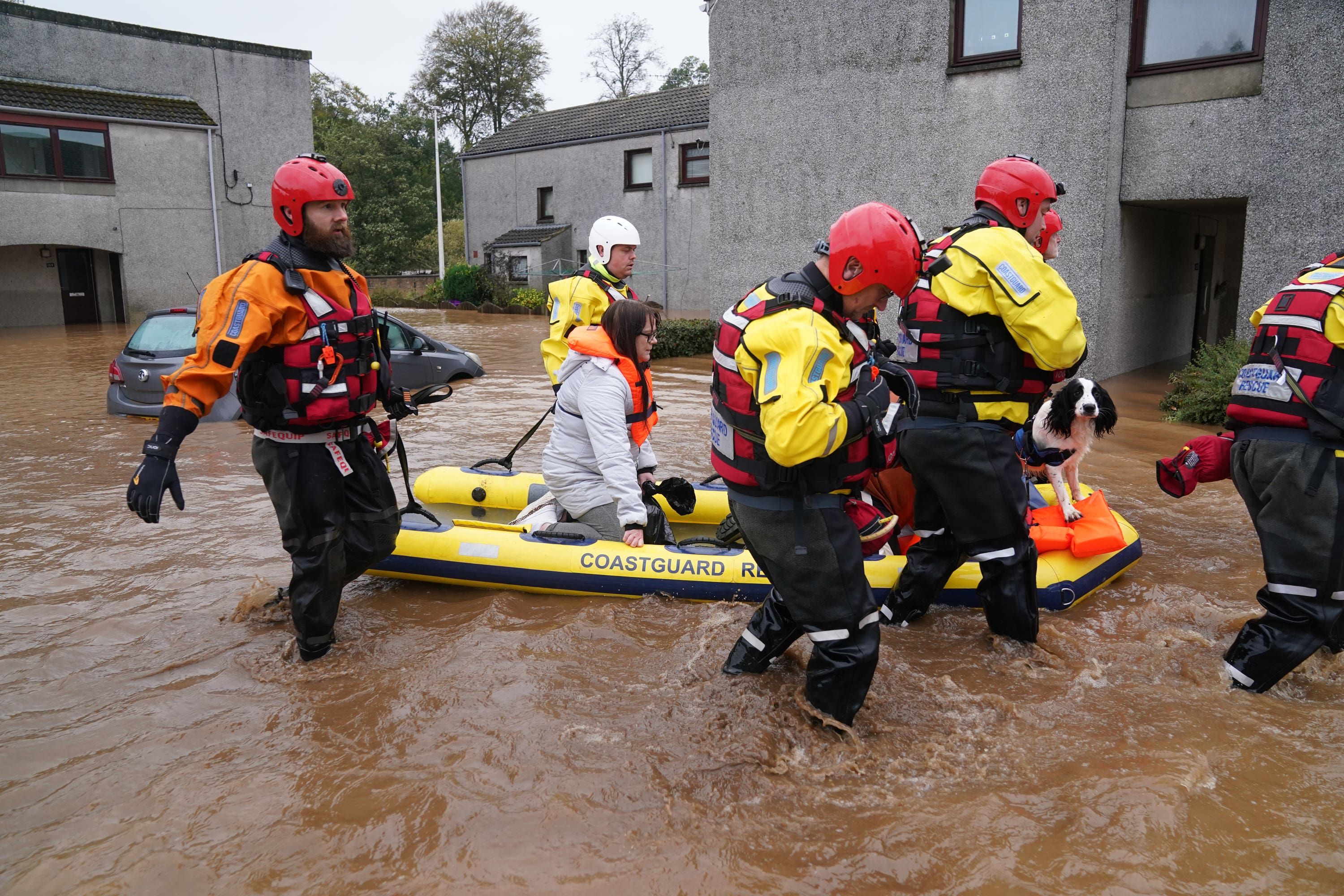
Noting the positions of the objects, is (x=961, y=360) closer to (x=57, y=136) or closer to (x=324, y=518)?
(x=324, y=518)

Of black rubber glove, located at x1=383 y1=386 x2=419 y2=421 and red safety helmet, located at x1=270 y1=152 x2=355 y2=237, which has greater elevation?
red safety helmet, located at x1=270 y1=152 x2=355 y2=237

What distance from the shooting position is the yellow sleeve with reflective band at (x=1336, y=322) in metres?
3.50

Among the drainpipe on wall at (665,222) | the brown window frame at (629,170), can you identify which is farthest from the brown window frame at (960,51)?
the brown window frame at (629,170)

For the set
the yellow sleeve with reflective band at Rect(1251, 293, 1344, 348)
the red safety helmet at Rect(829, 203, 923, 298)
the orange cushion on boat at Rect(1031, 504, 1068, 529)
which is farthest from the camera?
the orange cushion on boat at Rect(1031, 504, 1068, 529)

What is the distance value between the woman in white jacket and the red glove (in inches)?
98.7

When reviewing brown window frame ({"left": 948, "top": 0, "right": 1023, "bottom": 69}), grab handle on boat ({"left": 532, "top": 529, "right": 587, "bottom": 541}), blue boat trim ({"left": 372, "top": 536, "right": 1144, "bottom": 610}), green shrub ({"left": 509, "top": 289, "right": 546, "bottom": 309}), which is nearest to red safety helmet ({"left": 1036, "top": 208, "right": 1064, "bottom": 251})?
blue boat trim ({"left": 372, "top": 536, "right": 1144, "bottom": 610})

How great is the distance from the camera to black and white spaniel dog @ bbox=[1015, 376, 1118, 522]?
5.07 m

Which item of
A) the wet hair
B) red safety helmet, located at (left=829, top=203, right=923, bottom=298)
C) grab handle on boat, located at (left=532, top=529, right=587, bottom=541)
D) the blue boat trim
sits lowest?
the blue boat trim

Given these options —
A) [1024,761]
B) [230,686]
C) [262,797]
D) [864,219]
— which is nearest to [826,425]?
[864,219]

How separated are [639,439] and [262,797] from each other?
282cm

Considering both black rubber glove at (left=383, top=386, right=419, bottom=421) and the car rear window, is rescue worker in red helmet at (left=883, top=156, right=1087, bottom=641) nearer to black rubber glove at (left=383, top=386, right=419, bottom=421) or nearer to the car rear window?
black rubber glove at (left=383, top=386, right=419, bottom=421)

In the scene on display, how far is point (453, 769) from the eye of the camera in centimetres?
346

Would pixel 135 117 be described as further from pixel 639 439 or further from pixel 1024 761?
pixel 1024 761

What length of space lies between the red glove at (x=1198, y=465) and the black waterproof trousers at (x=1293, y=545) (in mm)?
131
